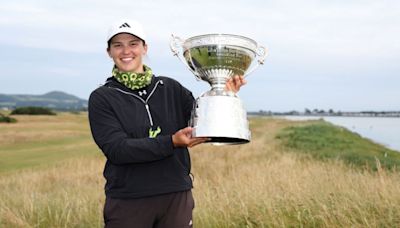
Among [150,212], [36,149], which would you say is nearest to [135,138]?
[150,212]

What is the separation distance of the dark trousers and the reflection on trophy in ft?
1.43

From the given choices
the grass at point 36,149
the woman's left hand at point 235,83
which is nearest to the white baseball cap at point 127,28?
the woman's left hand at point 235,83

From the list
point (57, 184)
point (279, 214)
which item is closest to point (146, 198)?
point (279, 214)

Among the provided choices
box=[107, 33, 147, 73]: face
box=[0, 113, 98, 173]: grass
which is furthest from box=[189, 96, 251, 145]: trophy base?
box=[0, 113, 98, 173]: grass

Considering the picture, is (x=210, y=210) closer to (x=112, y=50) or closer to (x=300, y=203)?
(x=300, y=203)

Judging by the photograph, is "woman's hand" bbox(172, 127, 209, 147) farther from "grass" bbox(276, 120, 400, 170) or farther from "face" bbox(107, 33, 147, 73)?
"grass" bbox(276, 120, 400, 170)

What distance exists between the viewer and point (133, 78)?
2650mm

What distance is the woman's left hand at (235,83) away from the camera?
282 centimetres

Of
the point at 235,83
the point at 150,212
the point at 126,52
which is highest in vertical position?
the point at 126,52

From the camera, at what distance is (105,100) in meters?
2.62

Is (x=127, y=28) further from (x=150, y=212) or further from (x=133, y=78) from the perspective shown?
(x=150, y=212)

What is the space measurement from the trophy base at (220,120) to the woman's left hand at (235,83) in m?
0.14

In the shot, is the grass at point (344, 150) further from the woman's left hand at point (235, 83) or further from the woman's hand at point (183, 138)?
the woman's hand at point (183, 138)

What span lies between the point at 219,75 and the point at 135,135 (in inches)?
25.2
